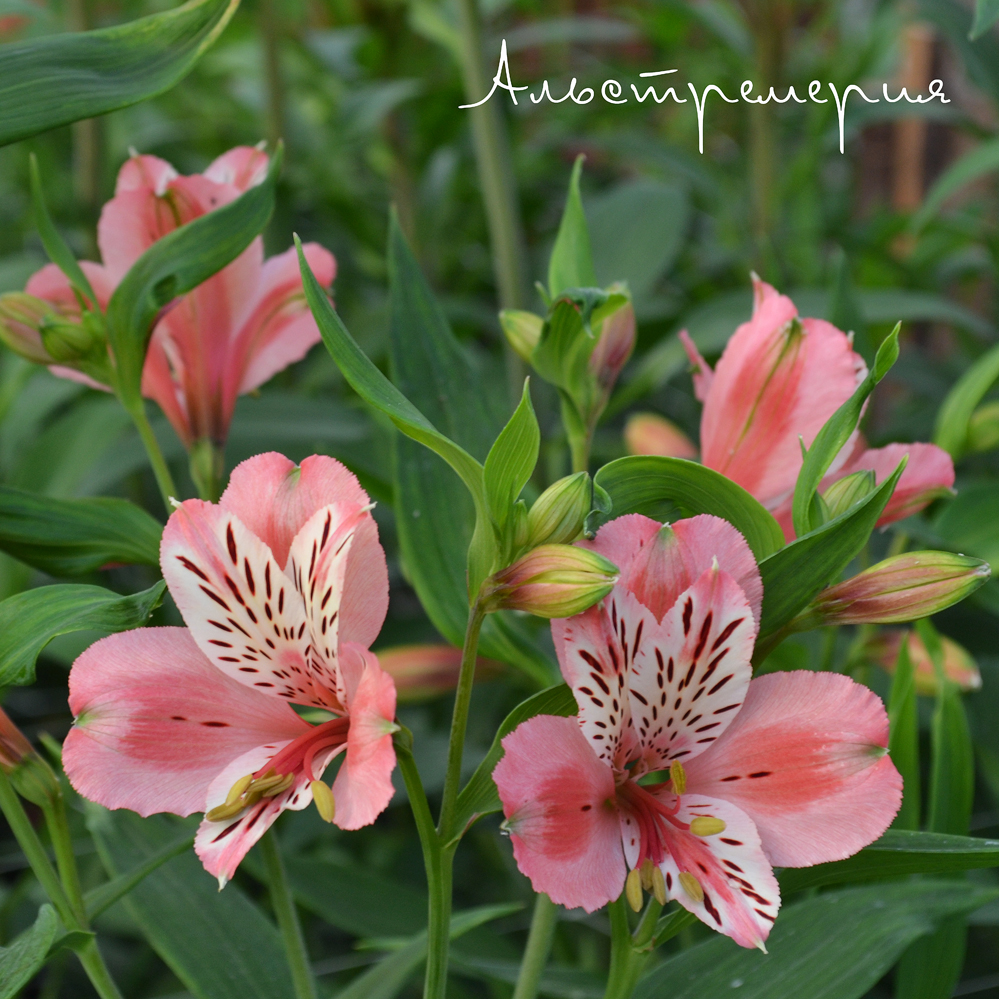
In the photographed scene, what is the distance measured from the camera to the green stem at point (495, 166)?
34.0 inches

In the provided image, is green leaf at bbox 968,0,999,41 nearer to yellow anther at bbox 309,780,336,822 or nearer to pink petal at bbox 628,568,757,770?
pink petal at bbox 628,568,757,770

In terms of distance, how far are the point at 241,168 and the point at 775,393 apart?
0.25 meters

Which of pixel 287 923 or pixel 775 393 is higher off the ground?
pixel 775 393

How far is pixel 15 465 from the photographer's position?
2.84ft

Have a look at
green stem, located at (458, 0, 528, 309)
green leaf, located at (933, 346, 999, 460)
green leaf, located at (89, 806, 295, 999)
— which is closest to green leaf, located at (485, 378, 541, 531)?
green leaf, located at (89, 806, 295, 999)

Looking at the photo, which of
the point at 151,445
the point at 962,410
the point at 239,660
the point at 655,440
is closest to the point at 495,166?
the point at 655,440

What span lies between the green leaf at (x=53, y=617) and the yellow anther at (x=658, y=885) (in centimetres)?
18

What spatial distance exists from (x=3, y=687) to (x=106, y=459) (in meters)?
0.52

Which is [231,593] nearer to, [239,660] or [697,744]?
[239,660]

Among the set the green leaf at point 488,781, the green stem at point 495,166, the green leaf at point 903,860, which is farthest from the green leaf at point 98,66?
the green stem at point 495,166

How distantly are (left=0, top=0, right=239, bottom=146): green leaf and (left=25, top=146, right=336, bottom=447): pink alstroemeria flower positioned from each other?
49mm

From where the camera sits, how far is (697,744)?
323 mm

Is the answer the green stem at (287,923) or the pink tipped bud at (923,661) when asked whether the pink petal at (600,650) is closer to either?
the green stem at (287,923)

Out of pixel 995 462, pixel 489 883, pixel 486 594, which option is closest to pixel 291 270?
pixel 486 594
